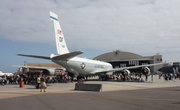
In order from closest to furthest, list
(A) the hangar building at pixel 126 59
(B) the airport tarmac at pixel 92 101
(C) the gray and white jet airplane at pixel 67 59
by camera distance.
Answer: (B) the airport tarmac at pixel 92 101 < (C) the gray and white jet airplane at pixel 67 59 < (A) the hangar building at pixel 126 59

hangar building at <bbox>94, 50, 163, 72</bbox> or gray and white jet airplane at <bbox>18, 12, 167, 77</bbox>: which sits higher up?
hangar building at <bbox>94, 50, 163, 72</bbox>

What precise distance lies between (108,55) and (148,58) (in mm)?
18529

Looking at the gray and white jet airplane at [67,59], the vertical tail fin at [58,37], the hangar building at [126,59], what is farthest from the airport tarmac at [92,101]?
the hangar building at [126,59]

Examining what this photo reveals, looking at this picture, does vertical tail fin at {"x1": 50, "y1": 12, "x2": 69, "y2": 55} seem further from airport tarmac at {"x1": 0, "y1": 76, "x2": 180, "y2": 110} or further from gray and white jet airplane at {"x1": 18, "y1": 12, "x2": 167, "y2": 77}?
airport tarmac at {"x1": 0, "y1": 76, "x2": 180, "y2": 110}

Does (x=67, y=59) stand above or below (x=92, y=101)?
above

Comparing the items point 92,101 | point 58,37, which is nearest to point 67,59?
point 58,37

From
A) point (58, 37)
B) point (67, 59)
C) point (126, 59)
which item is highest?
point (126, 59)

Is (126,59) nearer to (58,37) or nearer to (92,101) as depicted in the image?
(58,37)

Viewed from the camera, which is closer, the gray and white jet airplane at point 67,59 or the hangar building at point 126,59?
the gray and white jet airplane at point 67,59

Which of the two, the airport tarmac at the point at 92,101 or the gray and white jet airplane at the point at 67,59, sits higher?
the gray and white jet airplane at the point at 67,59

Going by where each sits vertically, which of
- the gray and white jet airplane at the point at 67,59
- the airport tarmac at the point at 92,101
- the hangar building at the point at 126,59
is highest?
the hangar building at the point at 126,59

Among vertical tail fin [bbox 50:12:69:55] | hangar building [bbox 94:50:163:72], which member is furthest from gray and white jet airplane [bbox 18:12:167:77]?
hangar building [bbox 94:50:163:72]

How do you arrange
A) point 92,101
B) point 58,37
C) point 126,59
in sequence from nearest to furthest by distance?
point 92,101, point 58,37, point 126,59

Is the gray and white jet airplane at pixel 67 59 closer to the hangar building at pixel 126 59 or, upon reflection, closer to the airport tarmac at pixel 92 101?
the airport tarmac at pixel 92 101
